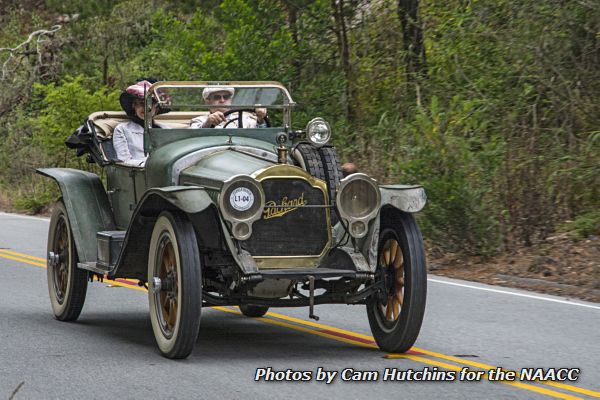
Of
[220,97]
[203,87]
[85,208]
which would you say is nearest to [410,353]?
[220,97]

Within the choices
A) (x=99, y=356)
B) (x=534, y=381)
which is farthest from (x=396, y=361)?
(x=99, y=356)

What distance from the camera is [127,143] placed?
33.3 feet

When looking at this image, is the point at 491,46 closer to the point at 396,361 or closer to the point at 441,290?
the point at 441,290

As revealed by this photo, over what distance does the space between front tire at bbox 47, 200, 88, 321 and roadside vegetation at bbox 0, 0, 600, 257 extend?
5583mm

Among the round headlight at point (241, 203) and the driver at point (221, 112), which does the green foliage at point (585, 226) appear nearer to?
the driver at point (221, 112)

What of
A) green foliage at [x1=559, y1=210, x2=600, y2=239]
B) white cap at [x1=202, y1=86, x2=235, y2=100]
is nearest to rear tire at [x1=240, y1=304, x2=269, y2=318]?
white cap at [x1=202, y1=86, x2=235, y2=100]

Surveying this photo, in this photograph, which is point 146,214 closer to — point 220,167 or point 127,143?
point 220,167

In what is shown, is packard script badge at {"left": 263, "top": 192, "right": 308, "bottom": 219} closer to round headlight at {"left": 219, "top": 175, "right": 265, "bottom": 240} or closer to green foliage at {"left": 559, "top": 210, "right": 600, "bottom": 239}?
round headlight at {"left": 219, "top": 175, "right": 265, "bottom": 240}

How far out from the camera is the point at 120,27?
35.3m

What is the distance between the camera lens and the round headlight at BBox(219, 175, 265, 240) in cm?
786

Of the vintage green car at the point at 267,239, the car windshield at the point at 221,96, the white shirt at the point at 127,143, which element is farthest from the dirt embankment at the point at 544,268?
the white shirt at the point at 127,143

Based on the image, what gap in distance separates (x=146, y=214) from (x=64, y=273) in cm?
196

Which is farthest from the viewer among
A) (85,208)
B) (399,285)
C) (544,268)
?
(544,268)

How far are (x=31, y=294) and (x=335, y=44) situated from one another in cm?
1288
